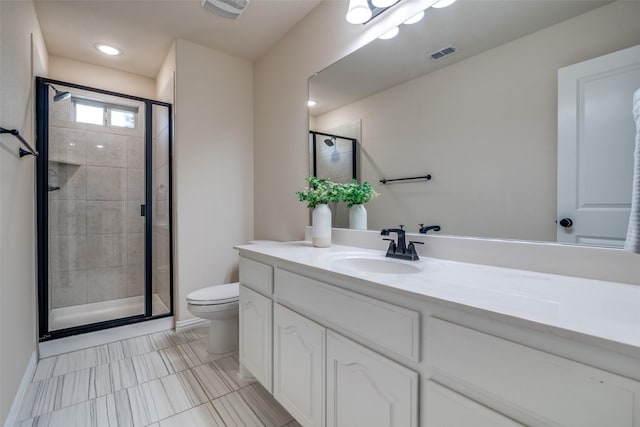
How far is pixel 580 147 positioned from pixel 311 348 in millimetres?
1217

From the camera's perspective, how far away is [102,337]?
2.27 meters

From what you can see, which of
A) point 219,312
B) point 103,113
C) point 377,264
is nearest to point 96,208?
point 103,113

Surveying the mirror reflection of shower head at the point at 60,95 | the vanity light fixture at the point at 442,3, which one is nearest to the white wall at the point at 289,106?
the vanity light fixture at the point at 442,3

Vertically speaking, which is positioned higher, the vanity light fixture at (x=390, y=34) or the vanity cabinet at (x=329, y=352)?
the vanity light fixture at (x=390, y=34)

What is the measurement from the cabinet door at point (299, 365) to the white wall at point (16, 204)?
1.17m

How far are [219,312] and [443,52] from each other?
2.00 meters

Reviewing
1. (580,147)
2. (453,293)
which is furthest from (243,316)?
(580,147)

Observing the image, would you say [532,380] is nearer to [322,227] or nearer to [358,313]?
[358,313]

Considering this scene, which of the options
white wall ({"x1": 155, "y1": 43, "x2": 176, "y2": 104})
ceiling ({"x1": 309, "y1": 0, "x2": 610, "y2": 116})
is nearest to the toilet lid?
ceiling ({"x1": 309, "y1": 0, "x2": 610, "y2": 116})

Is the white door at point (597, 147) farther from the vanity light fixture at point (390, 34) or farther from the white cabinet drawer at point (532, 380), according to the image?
the vanity light fixture at point (390, 34)

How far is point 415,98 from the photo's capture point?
151 centimetres

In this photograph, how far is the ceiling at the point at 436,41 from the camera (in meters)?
1.10

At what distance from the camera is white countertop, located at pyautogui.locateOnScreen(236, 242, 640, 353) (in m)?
0.57

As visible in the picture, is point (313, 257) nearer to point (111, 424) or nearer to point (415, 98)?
point (415, 98)
